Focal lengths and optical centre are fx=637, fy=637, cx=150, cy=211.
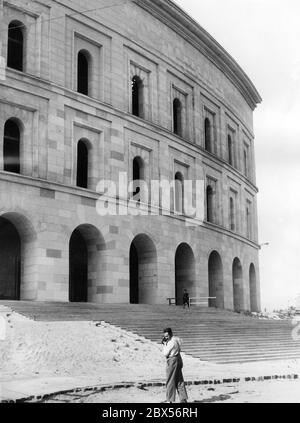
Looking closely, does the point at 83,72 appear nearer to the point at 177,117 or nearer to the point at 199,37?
the point at 177,117

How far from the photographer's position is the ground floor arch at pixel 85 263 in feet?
98.0

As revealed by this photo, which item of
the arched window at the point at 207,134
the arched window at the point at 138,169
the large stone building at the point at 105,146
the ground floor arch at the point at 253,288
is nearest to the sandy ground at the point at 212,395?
the large stone building at the point at 105,146

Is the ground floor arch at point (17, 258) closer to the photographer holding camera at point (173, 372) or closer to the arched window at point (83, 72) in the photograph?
the arched window at point (83, 72)

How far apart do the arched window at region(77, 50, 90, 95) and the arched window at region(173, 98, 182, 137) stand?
25.4ft

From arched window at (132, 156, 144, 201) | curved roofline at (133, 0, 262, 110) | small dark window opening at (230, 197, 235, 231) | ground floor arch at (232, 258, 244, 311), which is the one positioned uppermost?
curved roofline at (133, 0, 262, 110)

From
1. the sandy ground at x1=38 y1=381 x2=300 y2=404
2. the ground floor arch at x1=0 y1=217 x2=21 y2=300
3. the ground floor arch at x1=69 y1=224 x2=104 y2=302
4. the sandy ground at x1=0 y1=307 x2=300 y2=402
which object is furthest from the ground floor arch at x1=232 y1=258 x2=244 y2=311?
the sandy ground at x1=38 y1=381 x2=300 y2=404

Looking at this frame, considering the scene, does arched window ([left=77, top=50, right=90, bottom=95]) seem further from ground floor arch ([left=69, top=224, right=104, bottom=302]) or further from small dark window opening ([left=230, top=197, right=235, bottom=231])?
small dark window opening ([left=230, top=197, right=235, bottom=231])

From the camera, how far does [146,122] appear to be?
33.5 meters

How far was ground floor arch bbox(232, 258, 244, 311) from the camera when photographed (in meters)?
43.6

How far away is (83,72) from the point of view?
104 ft

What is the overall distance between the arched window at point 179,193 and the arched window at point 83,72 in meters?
7.97

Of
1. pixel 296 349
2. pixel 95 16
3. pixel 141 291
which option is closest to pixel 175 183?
pixel 141 291

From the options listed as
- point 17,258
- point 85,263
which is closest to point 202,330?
point 17,258

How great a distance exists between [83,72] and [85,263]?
9467 millimetres
